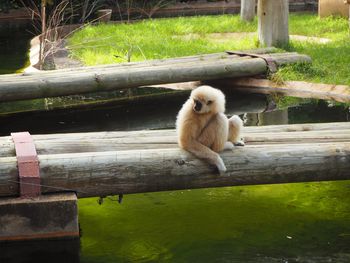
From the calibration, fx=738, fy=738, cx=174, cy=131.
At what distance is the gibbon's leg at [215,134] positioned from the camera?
6.32m

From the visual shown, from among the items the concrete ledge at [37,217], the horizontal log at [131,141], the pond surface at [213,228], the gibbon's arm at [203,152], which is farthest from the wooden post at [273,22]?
the concrete ledge at [37,217]

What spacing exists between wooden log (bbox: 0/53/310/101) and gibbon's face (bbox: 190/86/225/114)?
4906 mm

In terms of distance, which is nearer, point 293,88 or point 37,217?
point 37,217

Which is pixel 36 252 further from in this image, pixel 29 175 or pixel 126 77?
pixel 126 77

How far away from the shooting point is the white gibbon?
6207mm

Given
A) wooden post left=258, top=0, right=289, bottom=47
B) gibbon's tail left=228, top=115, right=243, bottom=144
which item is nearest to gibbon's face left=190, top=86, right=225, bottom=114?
gibbon's tail left=228, top=115, right=243, bottom=144

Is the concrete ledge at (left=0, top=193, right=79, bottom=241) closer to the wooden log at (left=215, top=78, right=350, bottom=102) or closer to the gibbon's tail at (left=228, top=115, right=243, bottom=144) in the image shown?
the gibbon's tail at (left=228, top=115, right=243, bottom=144)

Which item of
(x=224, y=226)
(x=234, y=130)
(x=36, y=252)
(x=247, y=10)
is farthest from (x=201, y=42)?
(x=36, y=252)

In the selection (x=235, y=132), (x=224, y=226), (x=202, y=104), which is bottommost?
(x=224, y=226)

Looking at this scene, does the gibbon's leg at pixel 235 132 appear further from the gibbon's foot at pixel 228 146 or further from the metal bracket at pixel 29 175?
the metal bracket at pixel 29 175

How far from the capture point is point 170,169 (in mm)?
6242

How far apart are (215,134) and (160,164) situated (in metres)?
0.54

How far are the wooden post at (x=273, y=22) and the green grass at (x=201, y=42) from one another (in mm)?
272

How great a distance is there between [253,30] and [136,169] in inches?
480
